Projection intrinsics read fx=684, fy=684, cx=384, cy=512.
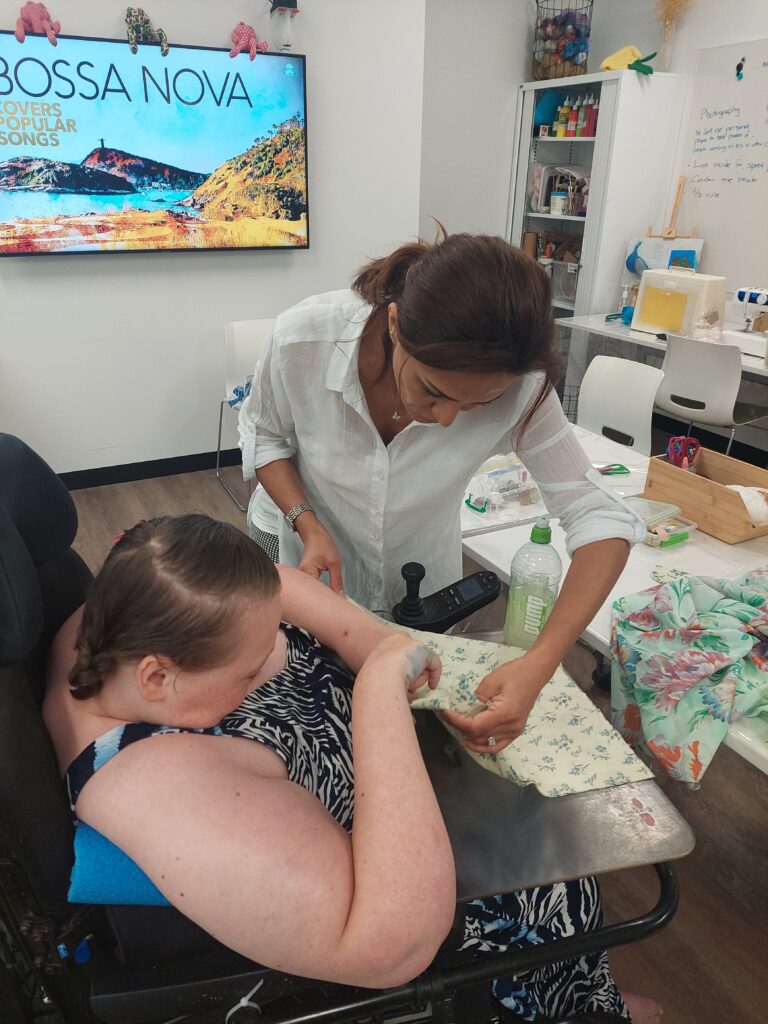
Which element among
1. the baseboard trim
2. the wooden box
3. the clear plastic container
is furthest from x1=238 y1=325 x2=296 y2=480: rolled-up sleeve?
the clear plastic container

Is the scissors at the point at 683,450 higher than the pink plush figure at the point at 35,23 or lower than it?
lower

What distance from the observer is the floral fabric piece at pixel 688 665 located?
3.64ft

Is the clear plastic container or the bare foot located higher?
the clear plastic container

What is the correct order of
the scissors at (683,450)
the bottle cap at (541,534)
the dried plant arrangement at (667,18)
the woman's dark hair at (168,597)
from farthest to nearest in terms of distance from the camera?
the dried plant arrangement at (667,18)
the scissors at (683,450)
the bottle cap at (541,534)
the woman's dark hair at (168,597)

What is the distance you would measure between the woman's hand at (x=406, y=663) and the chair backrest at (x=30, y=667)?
395 mm

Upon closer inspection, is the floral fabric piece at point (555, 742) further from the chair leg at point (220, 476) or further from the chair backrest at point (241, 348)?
the chair backrest at point (241, 348)

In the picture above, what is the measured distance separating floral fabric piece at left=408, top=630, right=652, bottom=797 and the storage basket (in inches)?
193

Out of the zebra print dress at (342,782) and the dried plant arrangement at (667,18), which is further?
the dried plant arrangement at (667,18)

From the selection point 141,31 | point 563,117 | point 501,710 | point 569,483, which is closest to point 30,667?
point 501,710

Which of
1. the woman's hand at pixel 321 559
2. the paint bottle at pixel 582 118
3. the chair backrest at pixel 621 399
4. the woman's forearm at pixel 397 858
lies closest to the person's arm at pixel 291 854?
the woman's forearm at pixel 397 858

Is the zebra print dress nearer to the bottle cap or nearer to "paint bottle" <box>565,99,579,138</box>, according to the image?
the bottle cap

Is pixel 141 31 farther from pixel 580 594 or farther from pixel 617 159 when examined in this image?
pixel 580 594

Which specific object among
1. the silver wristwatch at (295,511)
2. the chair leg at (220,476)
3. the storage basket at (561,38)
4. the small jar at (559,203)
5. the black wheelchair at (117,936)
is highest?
the storage basket at (561,38)

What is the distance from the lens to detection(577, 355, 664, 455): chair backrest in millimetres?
2652
